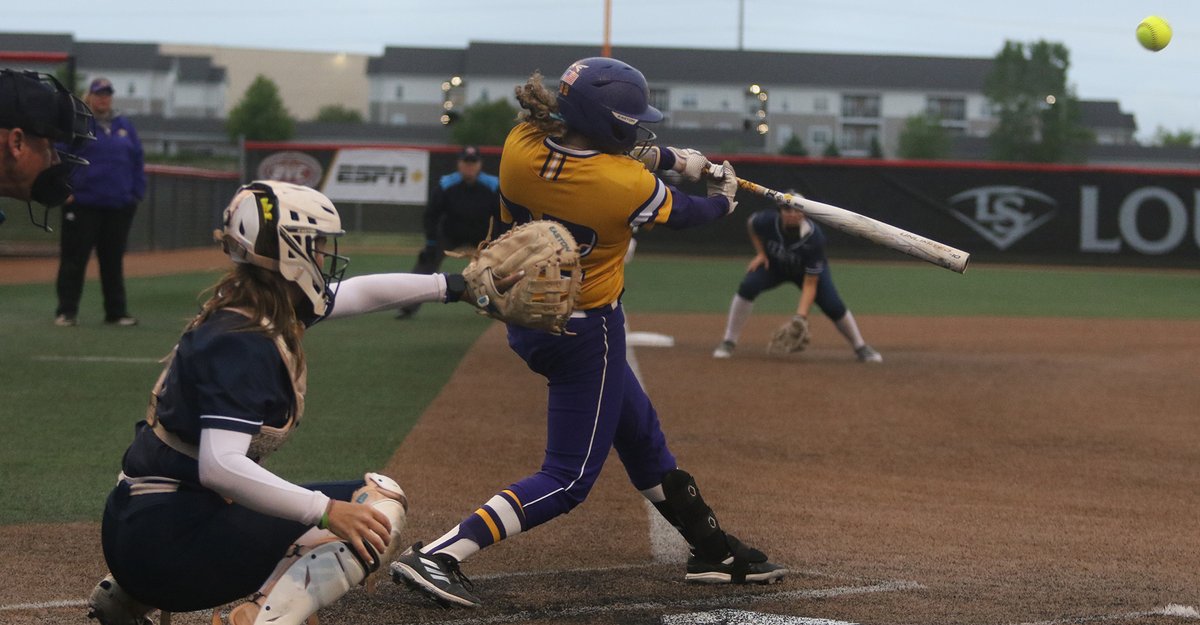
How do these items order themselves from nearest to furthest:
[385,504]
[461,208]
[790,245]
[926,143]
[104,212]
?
[385,504]
[790,245]
[104,212]
[461,208]
[926,143]

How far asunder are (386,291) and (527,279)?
419 mm

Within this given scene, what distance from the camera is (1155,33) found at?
918cm

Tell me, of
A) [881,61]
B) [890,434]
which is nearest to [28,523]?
[890,434]

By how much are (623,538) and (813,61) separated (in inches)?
3577

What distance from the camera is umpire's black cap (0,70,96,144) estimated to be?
3773 mm

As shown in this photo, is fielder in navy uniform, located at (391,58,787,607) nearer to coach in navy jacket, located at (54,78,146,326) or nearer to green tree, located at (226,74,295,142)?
coach in navy jacket, located at (54,78,146,326)

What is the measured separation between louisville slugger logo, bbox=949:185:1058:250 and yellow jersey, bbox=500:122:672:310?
24.3 m

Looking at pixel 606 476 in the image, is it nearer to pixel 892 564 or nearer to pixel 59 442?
pixel 892 564

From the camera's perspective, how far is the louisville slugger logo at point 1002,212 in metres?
27.7

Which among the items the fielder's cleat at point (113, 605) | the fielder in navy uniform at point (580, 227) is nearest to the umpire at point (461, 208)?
the fielder in navy uniform at point (580, 227)

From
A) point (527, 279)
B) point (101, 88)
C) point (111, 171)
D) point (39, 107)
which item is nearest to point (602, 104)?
point (527, 279)

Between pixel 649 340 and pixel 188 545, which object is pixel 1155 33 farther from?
pixel 188 545

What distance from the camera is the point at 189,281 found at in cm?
1919

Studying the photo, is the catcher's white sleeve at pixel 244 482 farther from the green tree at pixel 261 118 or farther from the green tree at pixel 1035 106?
the green tree at pixel 1035 106
